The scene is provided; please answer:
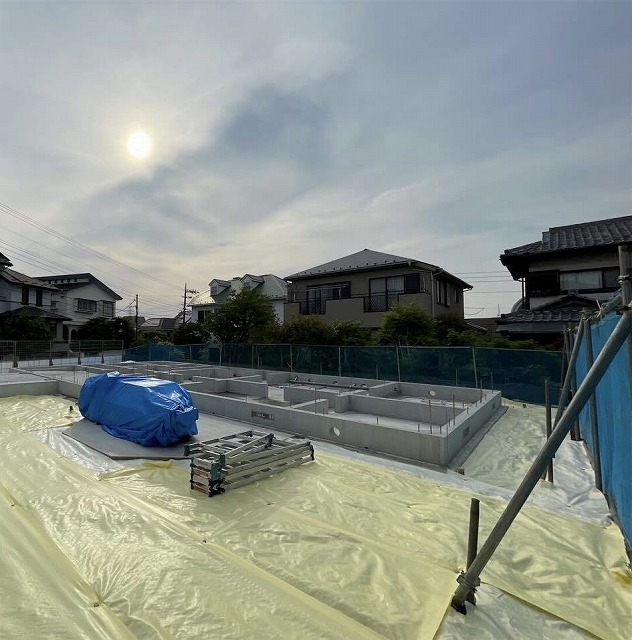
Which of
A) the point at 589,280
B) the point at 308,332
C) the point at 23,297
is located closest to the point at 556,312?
the point at 589,280

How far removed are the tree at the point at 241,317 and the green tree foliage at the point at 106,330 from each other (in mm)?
13602

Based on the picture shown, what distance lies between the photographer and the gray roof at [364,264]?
18.1m

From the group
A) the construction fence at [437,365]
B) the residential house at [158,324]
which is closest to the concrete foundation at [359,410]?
the construction fence at [437,365]

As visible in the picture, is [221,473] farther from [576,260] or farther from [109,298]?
[109,298]

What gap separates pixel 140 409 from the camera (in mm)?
6352

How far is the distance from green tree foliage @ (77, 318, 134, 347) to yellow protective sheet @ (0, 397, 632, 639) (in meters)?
28.7

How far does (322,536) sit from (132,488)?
247 centimetres

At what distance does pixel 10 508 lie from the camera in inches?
142

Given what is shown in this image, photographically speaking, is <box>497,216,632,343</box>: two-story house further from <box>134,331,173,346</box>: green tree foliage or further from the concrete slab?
<box>134,331,173,346</box>: green tree foliage

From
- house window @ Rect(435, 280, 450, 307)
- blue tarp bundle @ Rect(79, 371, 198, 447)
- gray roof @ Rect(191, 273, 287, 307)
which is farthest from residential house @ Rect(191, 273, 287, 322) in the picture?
blue tarp bundle @ Rect(79, 371, 198, 447)

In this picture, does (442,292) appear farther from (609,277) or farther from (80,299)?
(80,299)

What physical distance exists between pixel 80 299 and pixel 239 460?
35.2 metres

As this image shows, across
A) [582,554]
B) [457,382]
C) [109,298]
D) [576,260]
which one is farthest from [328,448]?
[109,298]

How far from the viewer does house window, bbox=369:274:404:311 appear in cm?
1836
